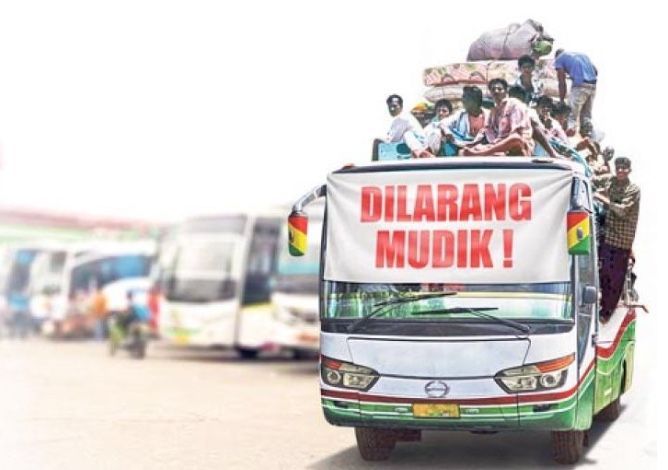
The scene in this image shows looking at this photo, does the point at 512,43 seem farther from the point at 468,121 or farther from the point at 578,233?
the point at 578,233

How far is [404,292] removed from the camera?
898 centimetres

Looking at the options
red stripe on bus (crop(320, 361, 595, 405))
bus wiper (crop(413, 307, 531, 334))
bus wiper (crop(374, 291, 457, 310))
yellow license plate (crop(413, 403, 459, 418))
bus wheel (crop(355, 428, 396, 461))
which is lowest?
bus wheel (crop(355, 428, 396, 461))

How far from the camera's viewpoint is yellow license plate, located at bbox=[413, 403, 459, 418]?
342 inches

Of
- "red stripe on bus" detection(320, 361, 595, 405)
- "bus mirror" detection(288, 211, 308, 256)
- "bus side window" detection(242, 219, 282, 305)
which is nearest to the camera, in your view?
"red stripe on bus" detection(320, 361, 595, 405)

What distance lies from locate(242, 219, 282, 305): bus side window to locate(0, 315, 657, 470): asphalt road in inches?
119

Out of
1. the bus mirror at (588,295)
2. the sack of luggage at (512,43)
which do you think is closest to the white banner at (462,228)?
the bus mirror at (588,295)

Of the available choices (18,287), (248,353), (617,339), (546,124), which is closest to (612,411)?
(617,339)

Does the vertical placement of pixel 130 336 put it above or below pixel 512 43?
below

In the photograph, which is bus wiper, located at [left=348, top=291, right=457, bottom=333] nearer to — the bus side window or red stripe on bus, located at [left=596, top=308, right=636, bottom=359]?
red stripe on bus, located at [left=596, top=308, right=636, bottom=359]

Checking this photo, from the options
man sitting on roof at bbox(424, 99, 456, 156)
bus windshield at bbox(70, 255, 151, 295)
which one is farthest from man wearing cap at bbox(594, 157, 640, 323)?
bus windshield at bbox(70, 255, 151, 295)

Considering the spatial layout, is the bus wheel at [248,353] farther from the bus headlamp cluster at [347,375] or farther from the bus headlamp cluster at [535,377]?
the bus headlamp cluster at [535,377]

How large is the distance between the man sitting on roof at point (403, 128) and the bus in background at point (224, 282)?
1107 cm

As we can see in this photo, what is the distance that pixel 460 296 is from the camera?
885 centimetres

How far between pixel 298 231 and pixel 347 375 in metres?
1.13
